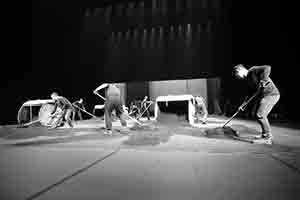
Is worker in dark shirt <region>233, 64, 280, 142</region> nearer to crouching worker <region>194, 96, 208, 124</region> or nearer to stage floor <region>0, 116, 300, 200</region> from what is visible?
stage floor <region>0, 116, 300, 200</region>

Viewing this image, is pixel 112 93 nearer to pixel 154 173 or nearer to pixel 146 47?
pixel 154 173

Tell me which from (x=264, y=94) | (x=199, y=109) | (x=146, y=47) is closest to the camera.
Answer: (x=264, y=94)

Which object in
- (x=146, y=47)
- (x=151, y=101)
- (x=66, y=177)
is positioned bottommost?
(x=66, y=177)

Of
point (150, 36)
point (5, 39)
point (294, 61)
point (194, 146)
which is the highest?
point (150, 36)

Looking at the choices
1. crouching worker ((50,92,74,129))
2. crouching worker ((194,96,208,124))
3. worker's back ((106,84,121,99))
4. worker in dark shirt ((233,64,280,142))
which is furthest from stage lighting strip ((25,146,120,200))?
crouching worker ((194,96,208,124))

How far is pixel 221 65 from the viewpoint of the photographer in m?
7.63

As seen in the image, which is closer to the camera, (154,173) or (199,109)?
(154,173)

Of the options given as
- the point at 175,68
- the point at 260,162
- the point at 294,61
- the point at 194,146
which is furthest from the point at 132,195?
the point at 175,68

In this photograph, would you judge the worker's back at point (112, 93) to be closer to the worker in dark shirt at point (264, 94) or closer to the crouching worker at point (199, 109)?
the worker in dark shirt at point (264, 94)

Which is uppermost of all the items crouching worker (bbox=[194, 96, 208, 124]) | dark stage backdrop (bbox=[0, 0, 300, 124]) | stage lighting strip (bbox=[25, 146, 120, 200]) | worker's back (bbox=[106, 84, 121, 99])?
dark stage backdrop (bbox=[0, 0, 300, 124])

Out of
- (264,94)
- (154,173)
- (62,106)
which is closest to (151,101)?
(62,106)

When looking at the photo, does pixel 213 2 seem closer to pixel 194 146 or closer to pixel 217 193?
pixel 194 146

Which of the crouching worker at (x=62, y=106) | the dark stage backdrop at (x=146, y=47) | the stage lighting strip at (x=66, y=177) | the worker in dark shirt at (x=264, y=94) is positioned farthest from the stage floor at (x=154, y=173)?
the dark stage backdrop at (x=146, y=47)

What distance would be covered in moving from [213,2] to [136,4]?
10.8 feet
